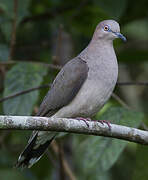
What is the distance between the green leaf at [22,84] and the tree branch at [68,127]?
0.92m

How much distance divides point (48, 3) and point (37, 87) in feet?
6.61

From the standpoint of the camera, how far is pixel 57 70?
4.92m

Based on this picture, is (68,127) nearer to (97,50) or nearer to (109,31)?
(97,50)

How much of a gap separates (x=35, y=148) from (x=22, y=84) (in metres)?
0.62

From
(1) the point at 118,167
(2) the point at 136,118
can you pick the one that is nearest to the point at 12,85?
(2) the point at 136,118

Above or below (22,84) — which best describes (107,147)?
below

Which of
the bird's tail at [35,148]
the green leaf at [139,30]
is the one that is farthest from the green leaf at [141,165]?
the green leaf at [139,30]

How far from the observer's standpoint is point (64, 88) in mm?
4379

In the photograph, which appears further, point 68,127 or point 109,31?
point 109,31

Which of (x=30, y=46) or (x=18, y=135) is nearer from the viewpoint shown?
(x=18, y=135)

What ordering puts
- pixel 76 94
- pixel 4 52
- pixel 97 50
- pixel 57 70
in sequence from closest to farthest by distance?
pixel 76 94
pixel 97 50
pixel 57 70
pixel 4 52

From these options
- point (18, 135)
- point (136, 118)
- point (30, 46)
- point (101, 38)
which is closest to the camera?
point (136, 118)

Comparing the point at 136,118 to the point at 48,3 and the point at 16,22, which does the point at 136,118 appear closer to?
the point at 16,22

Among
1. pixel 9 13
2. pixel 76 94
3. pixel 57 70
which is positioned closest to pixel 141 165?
pixel 76 94
